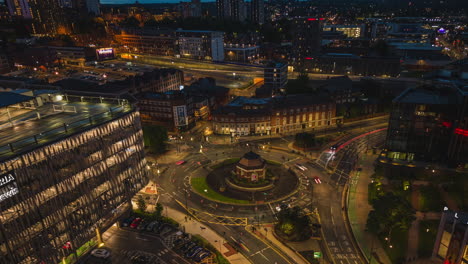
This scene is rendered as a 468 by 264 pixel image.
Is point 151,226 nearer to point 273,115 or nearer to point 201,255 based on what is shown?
point 201,255

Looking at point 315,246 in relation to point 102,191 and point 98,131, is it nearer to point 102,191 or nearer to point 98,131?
point 102,191

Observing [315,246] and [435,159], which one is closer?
[315,246]

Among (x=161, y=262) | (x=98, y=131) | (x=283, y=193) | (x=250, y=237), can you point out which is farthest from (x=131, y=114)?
(x=283, y=193)

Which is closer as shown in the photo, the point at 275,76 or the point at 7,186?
the point at 7,186

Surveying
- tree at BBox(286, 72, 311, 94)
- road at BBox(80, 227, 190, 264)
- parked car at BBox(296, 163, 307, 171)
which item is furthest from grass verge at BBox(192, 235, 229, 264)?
tree at BBox(286, 72, 311, 94)

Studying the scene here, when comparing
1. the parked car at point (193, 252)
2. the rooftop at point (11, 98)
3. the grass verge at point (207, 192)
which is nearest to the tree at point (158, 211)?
the grass verge at point (207, 192)

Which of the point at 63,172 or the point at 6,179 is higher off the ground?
the point at 6,179

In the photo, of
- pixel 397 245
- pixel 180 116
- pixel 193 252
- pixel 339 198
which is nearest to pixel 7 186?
pixel 193 252
